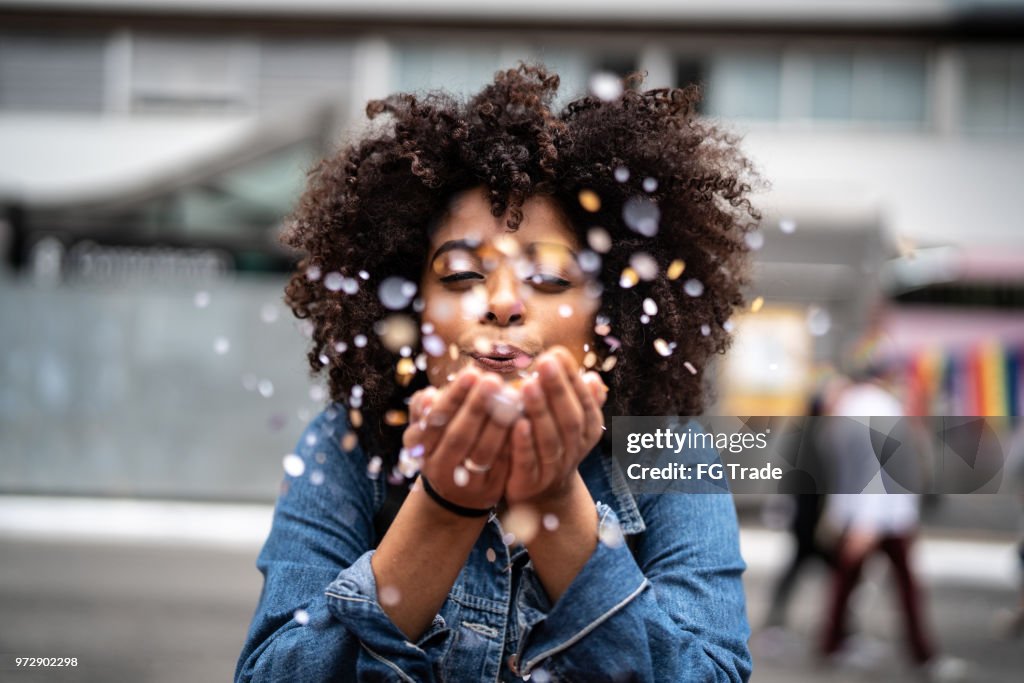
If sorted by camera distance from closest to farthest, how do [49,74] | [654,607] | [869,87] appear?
[654,607], [869,87], [49,74]

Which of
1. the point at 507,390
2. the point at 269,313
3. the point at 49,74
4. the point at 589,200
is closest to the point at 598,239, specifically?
the point at 589,200

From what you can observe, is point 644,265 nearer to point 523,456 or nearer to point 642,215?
point 642,215

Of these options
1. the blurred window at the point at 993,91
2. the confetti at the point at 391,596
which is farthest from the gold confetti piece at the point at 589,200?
the blurred window at the point at 993,91

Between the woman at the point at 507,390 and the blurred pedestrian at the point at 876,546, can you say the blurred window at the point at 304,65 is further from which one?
the woman at the point at 507,390

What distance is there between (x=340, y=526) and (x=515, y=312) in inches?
15.6

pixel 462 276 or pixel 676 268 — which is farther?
pixel 676 268

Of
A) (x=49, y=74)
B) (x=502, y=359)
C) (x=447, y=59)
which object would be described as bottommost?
(x=502, y=359)

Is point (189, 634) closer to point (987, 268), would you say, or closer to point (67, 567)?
point (67, 567)

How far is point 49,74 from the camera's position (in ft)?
54.6

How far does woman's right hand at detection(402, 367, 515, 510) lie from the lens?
1120 millimetres

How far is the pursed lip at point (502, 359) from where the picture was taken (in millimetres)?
1410

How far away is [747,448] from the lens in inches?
61.9

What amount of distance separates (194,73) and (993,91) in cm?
1208

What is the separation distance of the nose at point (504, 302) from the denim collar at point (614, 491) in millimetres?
268
